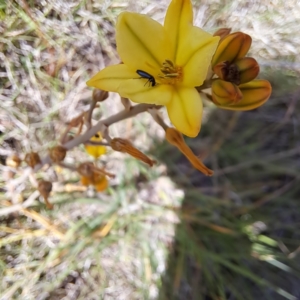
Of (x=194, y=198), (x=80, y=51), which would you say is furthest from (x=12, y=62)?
(x=194, y=198)

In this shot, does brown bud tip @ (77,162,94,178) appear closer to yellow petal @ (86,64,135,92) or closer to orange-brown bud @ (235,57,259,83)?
yellow petal @ (86,64,135,92)

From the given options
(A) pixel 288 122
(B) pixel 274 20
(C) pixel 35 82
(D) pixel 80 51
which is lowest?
(A) pixel 288 122

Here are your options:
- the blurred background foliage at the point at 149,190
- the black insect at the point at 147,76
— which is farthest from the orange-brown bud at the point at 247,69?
the blurred background foliage at the point at 149,190

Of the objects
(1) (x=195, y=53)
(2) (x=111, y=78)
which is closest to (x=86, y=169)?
(2) (x=111, y=78)

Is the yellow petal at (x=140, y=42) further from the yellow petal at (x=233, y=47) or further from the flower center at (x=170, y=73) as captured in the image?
the yellow petal at (x=233, y=47)

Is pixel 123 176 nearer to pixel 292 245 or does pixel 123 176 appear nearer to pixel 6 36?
pixel 6 36

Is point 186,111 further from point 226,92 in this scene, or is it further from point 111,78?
point 111,78

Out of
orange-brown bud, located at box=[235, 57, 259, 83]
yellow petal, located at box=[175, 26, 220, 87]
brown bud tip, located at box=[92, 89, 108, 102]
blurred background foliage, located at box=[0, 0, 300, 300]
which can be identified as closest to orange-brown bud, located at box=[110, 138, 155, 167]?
brown bud tip, located at box=[92, 89, 108, 102]
